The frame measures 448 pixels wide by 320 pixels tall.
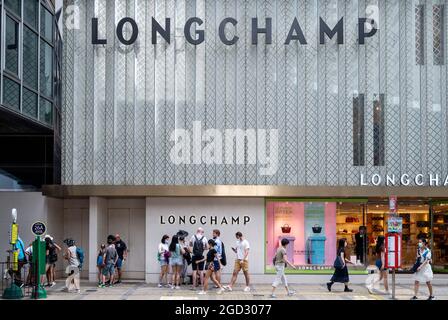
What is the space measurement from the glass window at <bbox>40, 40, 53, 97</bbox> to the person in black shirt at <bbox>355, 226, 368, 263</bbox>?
10.9 metres

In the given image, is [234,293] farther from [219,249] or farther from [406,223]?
[406,223]

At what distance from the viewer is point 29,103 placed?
2375 cm

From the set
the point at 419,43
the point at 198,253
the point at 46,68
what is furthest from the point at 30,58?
the point at 419,43

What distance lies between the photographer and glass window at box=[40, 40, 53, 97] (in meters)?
24.8

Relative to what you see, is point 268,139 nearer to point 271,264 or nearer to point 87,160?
point 271,264

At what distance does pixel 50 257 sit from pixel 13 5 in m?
7.51

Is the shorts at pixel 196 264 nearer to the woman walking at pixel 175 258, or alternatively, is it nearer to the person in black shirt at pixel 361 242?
the woman walking at pixel 175 258

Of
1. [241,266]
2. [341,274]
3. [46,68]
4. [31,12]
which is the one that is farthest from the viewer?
[46,68]

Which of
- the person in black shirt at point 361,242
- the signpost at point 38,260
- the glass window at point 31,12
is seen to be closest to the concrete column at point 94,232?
the signpost at point 38,260

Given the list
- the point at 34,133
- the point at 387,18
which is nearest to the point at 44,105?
the point at 34,133

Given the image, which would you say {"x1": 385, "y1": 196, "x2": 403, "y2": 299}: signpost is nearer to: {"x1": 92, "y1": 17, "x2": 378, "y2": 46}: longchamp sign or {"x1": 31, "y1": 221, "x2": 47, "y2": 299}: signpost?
{"x1": 92, "y1": 17, "x2": 378, "y2": 46}: longchamp sign

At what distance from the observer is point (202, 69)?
25375 millimetres

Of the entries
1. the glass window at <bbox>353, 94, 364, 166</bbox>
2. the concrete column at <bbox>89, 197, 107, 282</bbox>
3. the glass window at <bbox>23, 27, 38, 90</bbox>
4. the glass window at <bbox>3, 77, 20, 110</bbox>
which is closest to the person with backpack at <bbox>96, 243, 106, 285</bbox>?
the concrete column at <bbox>89, 197, 107, 282</bbox>
